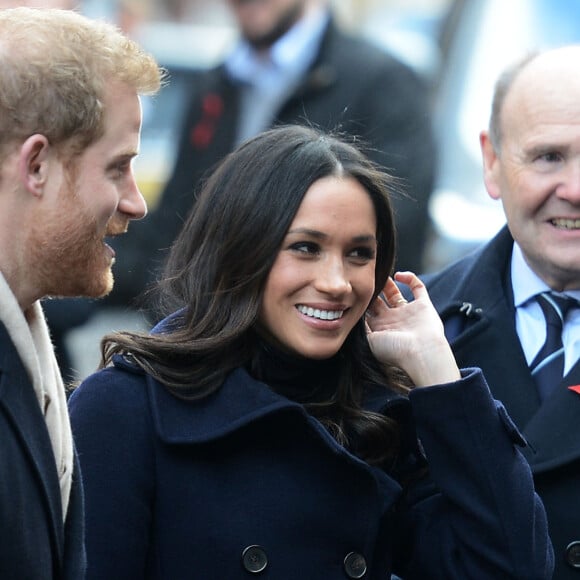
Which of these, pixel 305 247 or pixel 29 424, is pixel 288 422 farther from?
pixel 29 424

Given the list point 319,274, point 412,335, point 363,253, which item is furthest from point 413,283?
point 319,274

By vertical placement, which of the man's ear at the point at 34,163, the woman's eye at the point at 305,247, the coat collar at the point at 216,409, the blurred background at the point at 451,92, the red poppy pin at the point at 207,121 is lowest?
the blurred background at the point at 451,92

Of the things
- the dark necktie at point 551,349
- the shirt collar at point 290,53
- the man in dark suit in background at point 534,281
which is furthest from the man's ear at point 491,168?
the shirt collar at point 290,53

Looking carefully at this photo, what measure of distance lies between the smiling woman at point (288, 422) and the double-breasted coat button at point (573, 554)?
6.1 inches

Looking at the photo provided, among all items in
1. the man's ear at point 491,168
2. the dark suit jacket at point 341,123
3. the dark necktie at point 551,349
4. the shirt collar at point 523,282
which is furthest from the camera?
the dark suit jacket at point 341,123

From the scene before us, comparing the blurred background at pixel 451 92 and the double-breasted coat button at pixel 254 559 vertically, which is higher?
the double-breasted coat button at pixel 254 559

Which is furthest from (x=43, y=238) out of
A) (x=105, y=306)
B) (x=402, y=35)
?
(x=402, y=35)

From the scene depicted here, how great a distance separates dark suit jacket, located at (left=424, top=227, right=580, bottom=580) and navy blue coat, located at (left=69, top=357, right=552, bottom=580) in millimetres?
183

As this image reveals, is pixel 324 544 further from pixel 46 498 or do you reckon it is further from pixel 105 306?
pixel 105 306

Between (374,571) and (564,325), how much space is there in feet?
2.91

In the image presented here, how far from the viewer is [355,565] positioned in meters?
3.54

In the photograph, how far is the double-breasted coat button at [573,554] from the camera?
3.73 meters

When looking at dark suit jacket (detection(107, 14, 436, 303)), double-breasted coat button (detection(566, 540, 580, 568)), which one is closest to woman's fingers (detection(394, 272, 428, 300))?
double-breasted coat button (detection(566, 540, 580, 568))

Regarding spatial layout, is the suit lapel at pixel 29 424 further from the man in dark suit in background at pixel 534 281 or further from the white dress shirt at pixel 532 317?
the white dress shirt at pixel 532 317
